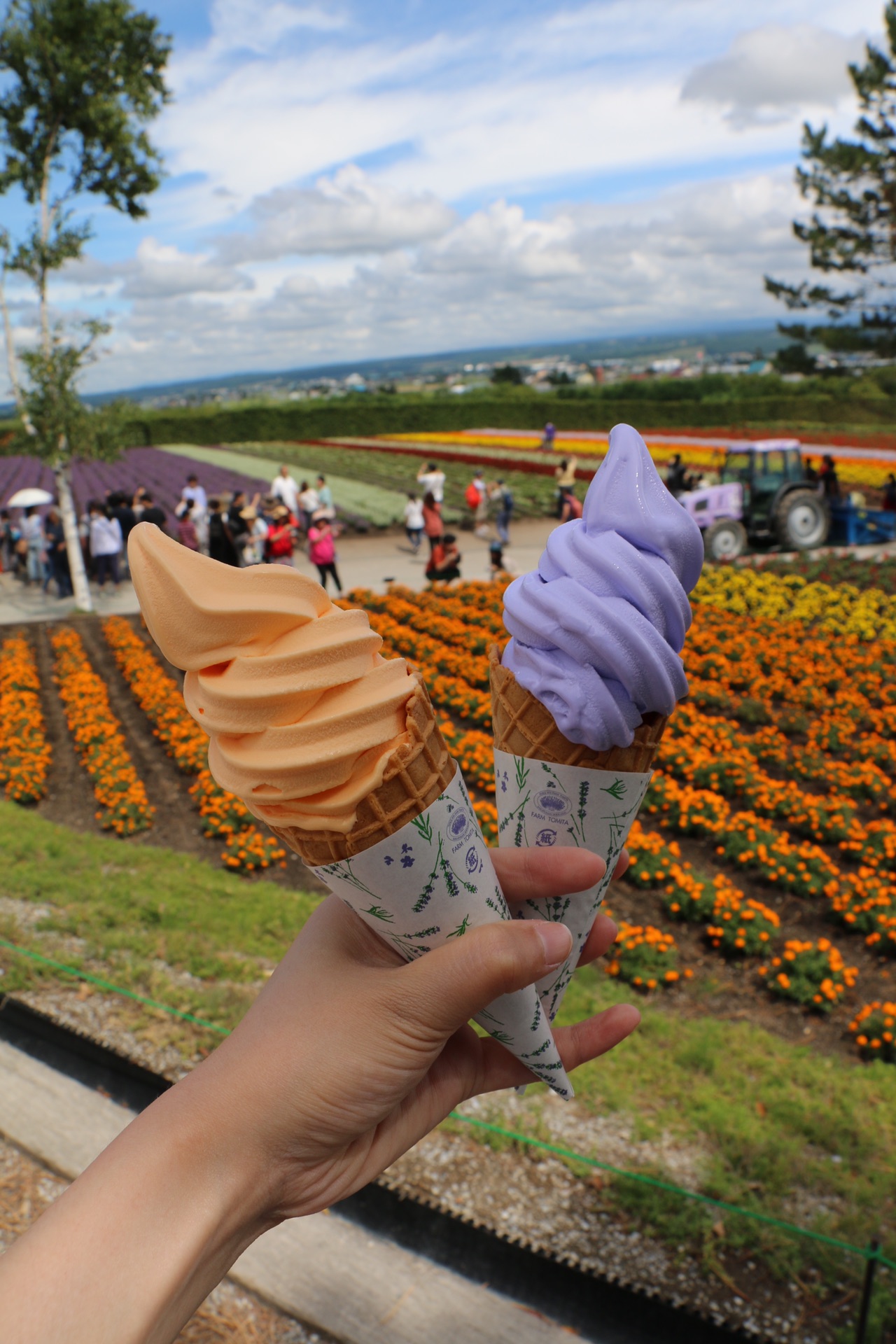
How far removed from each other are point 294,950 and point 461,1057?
2.06 ft

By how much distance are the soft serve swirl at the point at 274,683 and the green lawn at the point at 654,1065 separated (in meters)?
2.74

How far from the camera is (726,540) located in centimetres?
1532

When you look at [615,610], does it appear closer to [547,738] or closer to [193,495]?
[547,738]

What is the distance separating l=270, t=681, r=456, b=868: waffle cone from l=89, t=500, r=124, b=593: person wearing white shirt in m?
14.4

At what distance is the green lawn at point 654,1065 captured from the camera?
3.46 m

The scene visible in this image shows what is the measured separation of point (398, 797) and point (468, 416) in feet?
163

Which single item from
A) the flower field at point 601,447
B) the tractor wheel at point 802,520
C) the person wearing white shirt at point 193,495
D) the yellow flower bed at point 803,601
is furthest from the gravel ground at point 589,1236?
the flower field at point 601,447

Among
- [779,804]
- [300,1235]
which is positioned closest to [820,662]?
[779,804]

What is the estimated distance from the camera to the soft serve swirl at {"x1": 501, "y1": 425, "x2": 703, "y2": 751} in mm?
1809

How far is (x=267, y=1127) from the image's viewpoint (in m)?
1.75

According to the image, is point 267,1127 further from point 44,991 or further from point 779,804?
point 779,804

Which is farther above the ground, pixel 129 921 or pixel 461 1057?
pixel 461 1057

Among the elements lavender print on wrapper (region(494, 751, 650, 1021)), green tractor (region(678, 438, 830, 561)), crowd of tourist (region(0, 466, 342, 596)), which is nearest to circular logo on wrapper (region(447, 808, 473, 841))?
lavender print on wrapper (region(494, 751, 650, 1021))

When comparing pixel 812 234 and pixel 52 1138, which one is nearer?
pixel 52 1138
